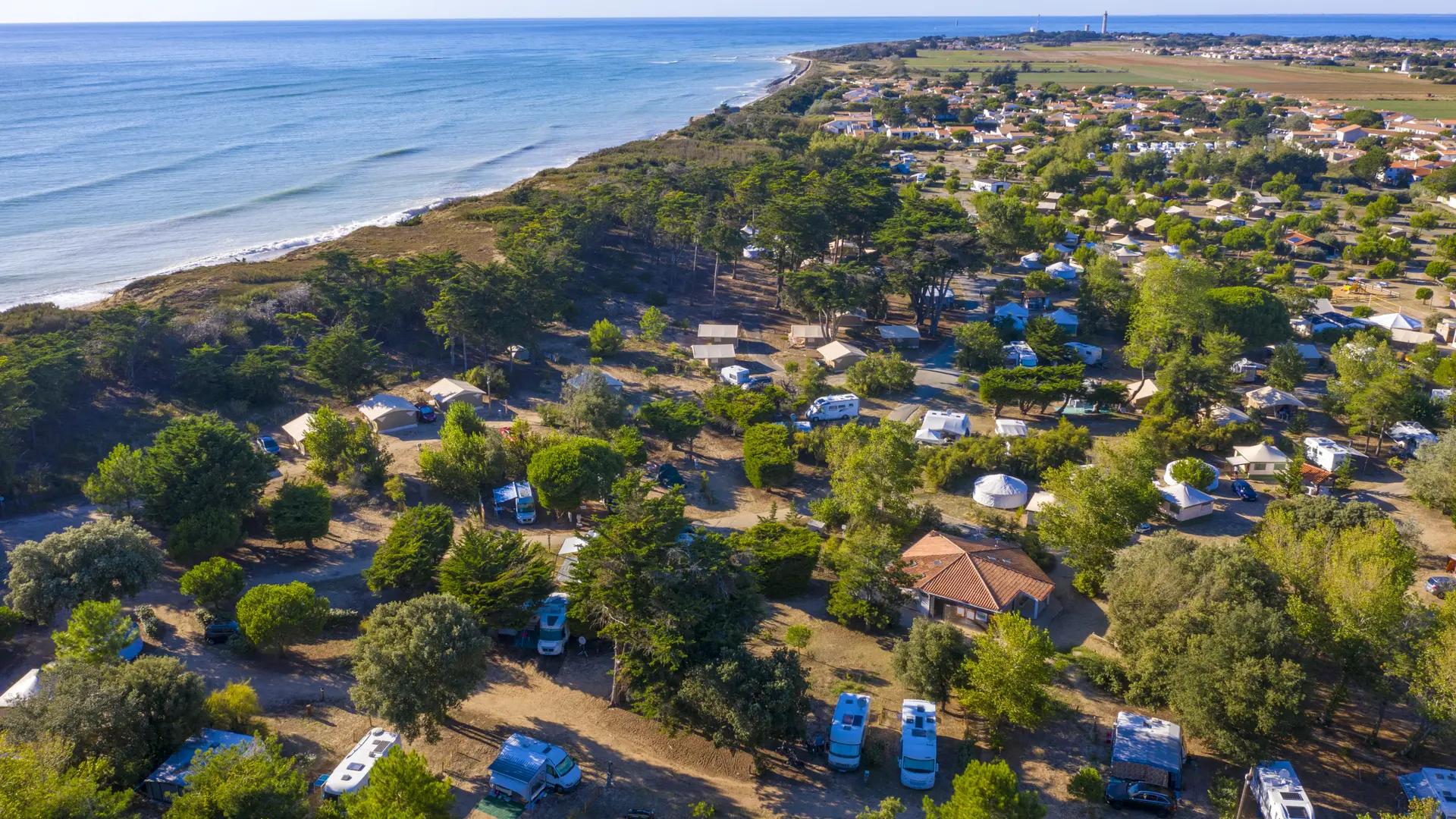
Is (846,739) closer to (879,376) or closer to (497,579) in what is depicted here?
(497,579)

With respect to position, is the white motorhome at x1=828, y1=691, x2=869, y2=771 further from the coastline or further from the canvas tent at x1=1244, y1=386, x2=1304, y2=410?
the coastline

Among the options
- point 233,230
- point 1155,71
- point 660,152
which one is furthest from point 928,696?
point 1155,71

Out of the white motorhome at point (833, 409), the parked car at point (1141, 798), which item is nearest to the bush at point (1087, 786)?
the parked car at point (1141, 798)

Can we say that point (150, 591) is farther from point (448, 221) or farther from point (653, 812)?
point (448, 221)

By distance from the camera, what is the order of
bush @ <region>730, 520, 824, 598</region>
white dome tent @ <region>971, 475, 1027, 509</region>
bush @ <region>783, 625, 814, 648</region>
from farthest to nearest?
1. white dome tent @ <region>971, 475, 1027, 509</region>
2. bush @ <region>730, 520, 824, 598</region>
3. bush @ <region>783, 625, 814, 648</region>

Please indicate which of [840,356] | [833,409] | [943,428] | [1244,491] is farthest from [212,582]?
[1244,491]

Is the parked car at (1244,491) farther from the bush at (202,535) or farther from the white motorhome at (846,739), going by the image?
the bush at (202,535)

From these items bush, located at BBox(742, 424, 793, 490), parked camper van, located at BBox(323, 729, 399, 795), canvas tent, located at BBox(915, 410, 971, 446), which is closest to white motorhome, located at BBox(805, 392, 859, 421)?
canvas tent, located at BBox(915, 410, 971, 446)

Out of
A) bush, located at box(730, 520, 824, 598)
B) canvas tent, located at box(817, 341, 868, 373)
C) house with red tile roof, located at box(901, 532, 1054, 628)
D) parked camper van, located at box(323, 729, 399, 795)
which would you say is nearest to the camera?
parked camper van, located at box(323, 729, 399, 795)

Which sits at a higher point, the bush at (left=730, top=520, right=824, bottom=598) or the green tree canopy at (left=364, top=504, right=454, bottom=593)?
the green tree canopy at (left=364, top=504, right=454, bottom=593)
